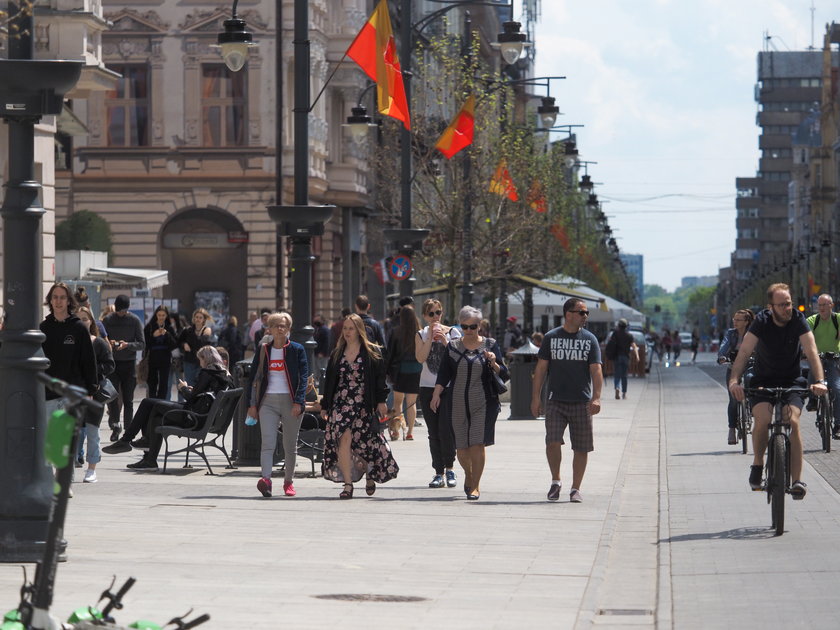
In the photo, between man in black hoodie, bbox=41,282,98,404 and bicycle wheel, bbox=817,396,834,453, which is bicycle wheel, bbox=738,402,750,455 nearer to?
bicycle wheel, bbox=817,396,834,453

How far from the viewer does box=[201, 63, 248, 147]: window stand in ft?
156

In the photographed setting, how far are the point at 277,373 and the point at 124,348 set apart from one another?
7201mm

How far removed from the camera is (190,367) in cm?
2616

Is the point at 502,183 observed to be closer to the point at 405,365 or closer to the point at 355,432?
the point at 405,365

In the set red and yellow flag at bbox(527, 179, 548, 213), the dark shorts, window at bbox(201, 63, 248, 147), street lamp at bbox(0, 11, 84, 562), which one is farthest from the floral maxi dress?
window at bbox(201, 63, 248, 147)

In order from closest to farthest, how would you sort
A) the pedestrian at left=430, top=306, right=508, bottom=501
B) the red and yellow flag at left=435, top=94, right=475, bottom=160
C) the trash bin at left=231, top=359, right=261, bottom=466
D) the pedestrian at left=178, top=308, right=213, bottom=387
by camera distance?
the pedestrian at left=430, top=306, right=508, bottom=501 → the trash bin at left=231, top=359, right=261, bottom=466 → the pedestrian at left=178, top=308, right=213, bottom=387 → the red and yellow flag at left=435, top=94, right=475, bottom=160

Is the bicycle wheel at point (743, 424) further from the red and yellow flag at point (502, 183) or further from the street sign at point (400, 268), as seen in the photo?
the red and yellow flag at point (502, 183)

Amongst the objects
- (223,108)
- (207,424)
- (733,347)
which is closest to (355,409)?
(207,424)

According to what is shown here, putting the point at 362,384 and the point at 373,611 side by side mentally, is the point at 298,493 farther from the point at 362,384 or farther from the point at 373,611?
the point at 373,611

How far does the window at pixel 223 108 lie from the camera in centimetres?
4747

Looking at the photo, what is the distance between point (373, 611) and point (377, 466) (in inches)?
261

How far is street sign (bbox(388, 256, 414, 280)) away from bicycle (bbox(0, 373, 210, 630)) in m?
22.5

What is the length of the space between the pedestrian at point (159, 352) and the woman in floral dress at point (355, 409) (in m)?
9.65

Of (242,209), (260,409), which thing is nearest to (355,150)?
(242,209)
